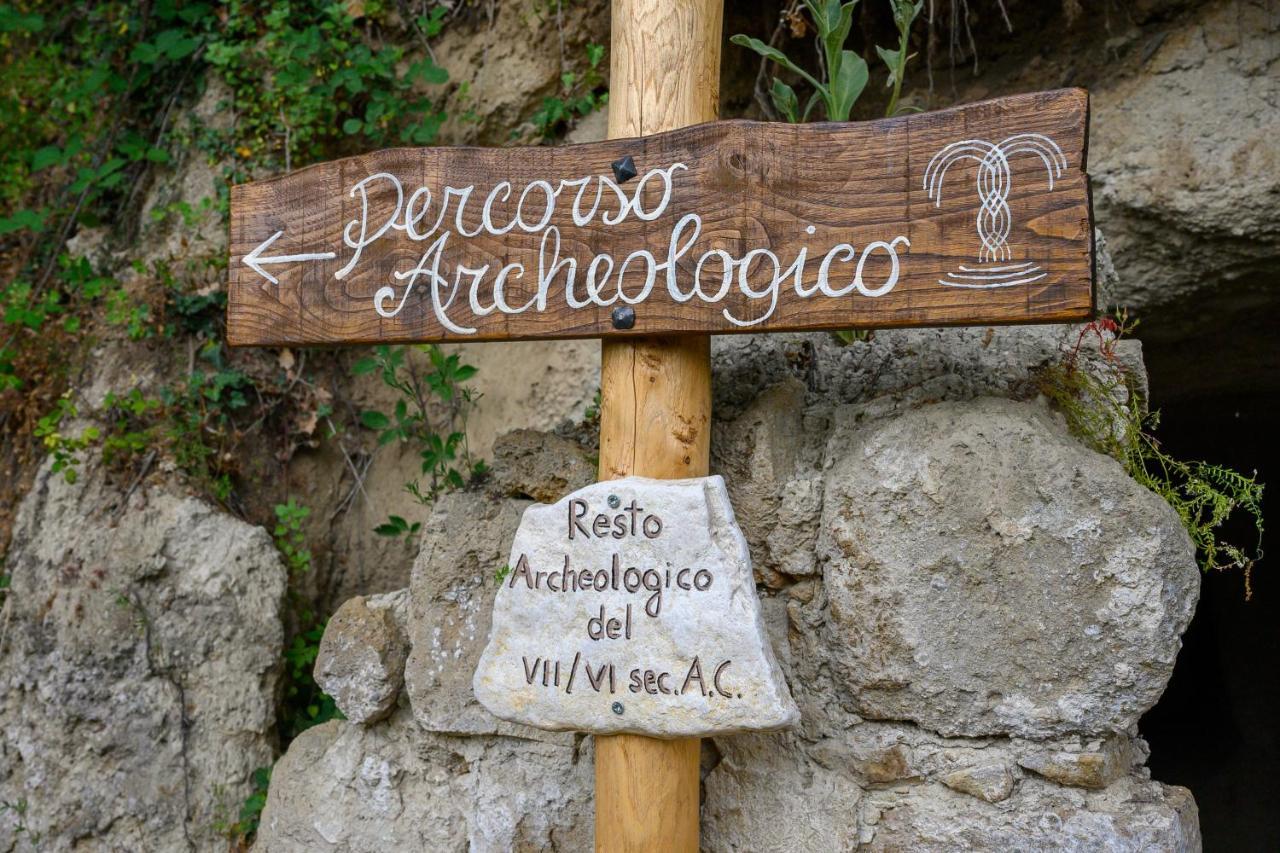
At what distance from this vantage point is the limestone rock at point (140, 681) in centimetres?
293

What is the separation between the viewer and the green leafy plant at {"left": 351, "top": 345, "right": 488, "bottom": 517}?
2980 millimetres

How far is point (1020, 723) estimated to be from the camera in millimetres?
2068

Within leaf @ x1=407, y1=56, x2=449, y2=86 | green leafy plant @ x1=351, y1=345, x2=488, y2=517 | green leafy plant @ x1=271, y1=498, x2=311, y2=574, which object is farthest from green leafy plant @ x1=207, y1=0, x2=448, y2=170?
green leafy plant @ x1=271, y1=498, x2=311, y2=574

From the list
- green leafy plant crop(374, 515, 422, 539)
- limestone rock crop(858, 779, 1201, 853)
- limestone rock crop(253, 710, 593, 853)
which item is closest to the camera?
limestone rock crop(858, 779, 1201, 853)

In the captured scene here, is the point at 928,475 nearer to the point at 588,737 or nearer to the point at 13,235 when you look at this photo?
the point at 588,737

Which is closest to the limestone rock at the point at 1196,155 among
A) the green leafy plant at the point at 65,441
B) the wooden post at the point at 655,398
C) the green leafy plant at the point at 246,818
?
the wooden post at the point at 655,398

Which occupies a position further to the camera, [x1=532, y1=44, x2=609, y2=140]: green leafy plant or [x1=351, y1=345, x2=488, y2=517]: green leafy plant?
[x1=532, y1=44, x2=609, y2=140]: green leafy plant

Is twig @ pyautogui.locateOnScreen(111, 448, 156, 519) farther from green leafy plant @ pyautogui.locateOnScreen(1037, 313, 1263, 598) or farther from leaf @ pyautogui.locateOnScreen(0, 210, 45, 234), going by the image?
green leafy plant @ pyautogui.locateOnScreen(1037, 313, 1263, 598)

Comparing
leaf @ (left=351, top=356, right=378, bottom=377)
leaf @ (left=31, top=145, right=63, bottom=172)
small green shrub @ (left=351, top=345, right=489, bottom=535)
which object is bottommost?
small green shrub @ (left=351, top=345, right=489, bottom=535)

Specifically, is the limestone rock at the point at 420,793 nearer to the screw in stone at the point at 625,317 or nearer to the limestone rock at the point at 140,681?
the limestone rock at the point at 140,681

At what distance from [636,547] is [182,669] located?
5.23ft

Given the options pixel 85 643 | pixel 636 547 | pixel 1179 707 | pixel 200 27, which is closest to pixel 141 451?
pixel 85 643

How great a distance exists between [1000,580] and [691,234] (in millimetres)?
843

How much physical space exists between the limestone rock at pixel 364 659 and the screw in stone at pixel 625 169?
1.17m
